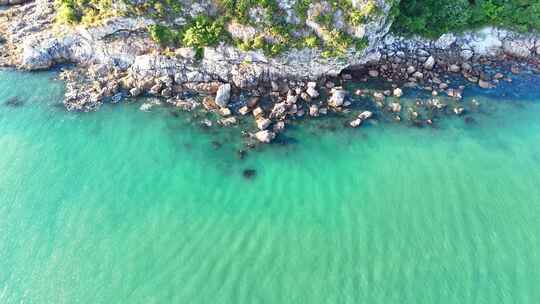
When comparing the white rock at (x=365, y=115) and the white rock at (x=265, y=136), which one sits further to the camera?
the white rock at (x=365, y=115)

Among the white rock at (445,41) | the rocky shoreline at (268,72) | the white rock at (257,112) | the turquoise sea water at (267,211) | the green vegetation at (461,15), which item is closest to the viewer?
the turquoise sea water at (267,211)

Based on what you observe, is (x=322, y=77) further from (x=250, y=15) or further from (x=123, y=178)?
(x=123, y=178)

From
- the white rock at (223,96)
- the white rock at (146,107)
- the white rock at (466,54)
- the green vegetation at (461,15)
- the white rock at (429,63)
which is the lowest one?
the white rock at (146,107)

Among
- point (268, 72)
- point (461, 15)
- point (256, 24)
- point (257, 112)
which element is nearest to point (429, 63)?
point (461, 15)

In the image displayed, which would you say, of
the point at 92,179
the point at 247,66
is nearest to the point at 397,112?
the point at 247,66

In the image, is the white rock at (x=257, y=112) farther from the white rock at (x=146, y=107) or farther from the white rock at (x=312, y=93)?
the white rock at (x=146, y=107)

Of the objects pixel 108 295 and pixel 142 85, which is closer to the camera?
pixel 108 295

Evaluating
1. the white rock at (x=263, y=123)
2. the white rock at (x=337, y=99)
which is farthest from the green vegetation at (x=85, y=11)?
the white rock at (x=337, y=99)
